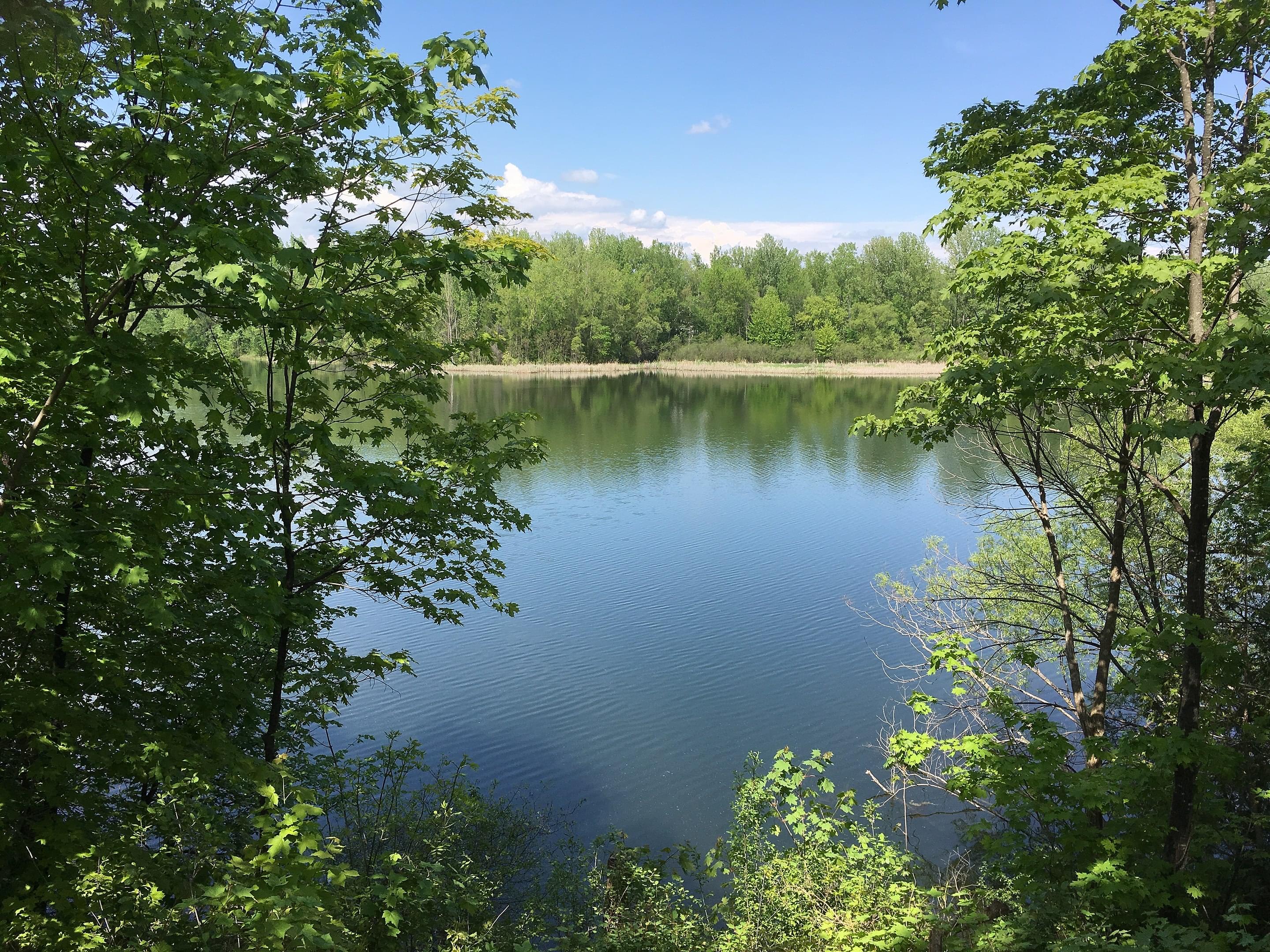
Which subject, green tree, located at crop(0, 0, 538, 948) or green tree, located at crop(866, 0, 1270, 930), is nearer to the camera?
green tree, located at crop(0, 0, 538, 948)

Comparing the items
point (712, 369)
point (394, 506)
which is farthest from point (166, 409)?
point (712, 369)

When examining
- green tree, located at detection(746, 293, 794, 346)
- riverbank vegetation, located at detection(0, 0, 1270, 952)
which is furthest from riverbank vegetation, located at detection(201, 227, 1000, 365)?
riverbank vegetation, located at detection(0, 0, 1270, 952)

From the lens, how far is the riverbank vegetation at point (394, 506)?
4.47 m

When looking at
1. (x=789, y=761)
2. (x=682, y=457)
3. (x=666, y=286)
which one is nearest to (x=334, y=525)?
(x=789, y=761)

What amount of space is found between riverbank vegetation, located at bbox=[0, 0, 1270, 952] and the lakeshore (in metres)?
66.3

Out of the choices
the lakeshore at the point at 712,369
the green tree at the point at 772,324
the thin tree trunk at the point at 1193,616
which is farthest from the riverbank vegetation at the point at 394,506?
the green tree at the point at 772,324

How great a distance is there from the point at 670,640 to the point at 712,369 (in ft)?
266

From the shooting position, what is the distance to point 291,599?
20.4 ft

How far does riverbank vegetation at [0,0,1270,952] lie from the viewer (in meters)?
4.47

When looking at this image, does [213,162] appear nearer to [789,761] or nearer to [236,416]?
[236,416]

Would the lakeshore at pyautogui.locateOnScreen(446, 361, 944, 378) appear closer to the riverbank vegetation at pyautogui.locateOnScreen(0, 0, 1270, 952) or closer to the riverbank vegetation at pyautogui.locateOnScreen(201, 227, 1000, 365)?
the riverbank vegetation at pyautogui.locateOnScreen(201, 227, 1000, 365)

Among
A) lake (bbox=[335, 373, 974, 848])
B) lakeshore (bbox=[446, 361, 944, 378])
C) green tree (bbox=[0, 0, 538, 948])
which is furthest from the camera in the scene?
lakeshore (bbox=[446, 361, 944, 378])

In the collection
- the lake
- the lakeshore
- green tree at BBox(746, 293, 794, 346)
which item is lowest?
the lake

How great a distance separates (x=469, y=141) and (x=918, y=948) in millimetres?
7604
